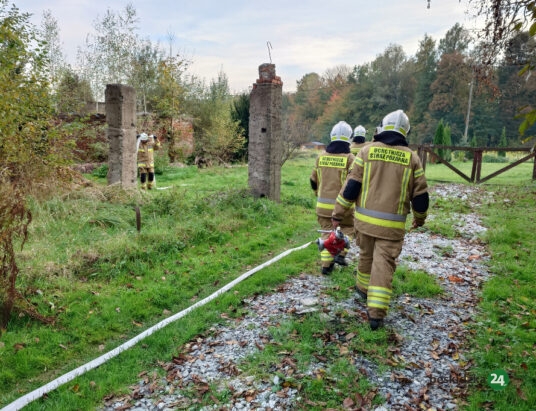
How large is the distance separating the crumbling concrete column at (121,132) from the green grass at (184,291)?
4.92ft

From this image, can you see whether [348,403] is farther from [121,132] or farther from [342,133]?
[121,132]

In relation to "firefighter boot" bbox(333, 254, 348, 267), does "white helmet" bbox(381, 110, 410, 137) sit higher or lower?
higher

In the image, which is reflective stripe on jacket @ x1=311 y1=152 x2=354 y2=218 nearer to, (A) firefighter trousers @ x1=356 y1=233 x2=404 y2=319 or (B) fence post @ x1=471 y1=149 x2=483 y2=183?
(A) firefighter trousers @ x1=356 y1=233 x2=404 y2=319

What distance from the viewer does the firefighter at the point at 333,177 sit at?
A: 5.79 m

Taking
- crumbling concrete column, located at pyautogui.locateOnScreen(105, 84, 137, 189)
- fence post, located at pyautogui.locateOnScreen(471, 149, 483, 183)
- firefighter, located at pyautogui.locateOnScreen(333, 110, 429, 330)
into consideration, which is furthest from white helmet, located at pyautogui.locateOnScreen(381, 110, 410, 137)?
fence post, located at pyautogui.locateOnScreen(471, 149, 483, 183)

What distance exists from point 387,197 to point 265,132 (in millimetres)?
6082

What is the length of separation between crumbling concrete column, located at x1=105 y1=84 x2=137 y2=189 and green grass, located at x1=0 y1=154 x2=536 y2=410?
1500 mm

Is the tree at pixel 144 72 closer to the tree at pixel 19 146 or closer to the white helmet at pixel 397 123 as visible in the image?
the tree at pixel 19 146

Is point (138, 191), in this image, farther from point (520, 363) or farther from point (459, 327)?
point (520, 363)

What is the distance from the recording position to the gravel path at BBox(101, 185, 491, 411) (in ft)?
10.4

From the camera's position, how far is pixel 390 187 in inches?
162

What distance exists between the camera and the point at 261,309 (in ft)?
15.6

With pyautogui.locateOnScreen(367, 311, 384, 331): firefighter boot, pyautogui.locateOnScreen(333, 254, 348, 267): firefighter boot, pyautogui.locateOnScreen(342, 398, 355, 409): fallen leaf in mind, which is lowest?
pyautogui.locateOnScreen(342, 398, 355, 409): fallen leaf

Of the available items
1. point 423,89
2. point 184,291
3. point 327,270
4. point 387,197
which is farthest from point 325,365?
point 423,89
